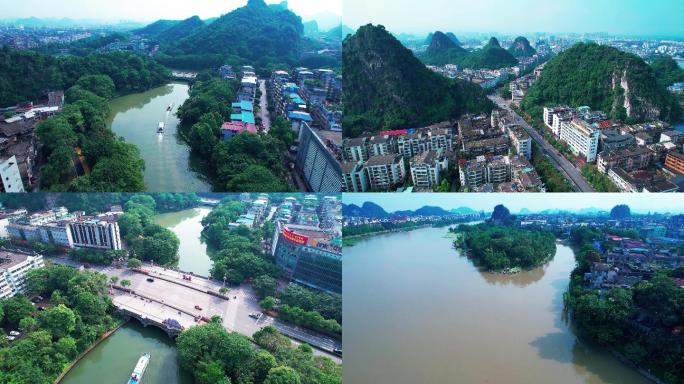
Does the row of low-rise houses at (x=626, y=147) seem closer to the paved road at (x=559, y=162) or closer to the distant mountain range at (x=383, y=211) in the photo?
the paved road at (x=559, y=162)

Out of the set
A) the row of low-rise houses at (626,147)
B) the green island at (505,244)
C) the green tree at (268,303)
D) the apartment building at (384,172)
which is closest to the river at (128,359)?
the green tree at (268,303)

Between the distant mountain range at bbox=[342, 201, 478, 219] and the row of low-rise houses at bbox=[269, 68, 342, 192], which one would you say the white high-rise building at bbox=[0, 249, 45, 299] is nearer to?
the row of low-rise houses at bbox=[269, 68, 342, 192]

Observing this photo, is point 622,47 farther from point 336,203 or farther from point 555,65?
point 336,203

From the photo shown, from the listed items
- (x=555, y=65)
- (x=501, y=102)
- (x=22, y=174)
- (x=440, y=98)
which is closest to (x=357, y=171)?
(x=440, y=98)

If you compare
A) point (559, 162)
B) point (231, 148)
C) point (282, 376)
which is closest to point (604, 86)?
point (559, 162)

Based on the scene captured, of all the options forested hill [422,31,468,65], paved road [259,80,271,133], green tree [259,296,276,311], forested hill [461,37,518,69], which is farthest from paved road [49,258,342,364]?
forested hill [461,37,518,69]

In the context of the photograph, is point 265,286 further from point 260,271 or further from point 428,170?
point 428,170
